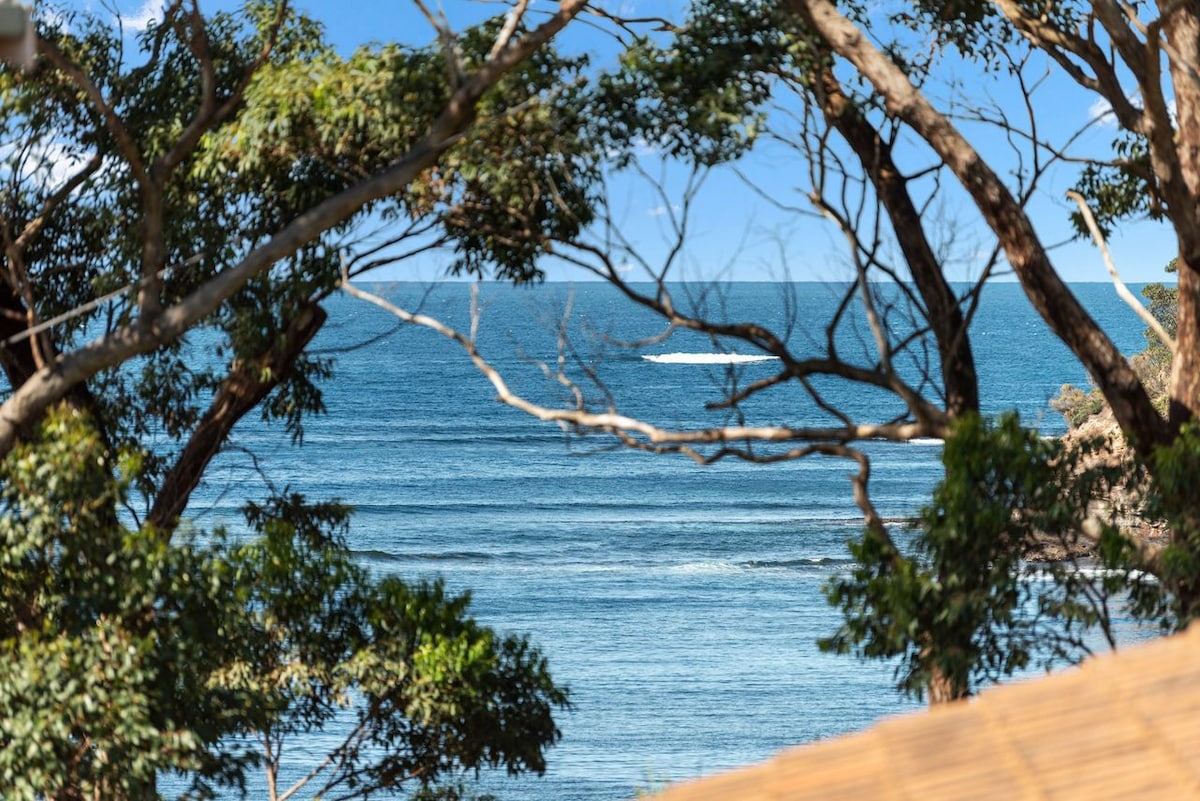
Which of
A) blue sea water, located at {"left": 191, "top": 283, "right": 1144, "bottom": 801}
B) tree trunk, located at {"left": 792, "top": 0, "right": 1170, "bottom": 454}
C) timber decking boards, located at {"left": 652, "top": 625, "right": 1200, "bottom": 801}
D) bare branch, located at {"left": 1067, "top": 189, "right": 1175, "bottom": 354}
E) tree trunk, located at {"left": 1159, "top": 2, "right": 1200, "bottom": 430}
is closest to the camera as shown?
timber decking boards, located at {"left": 652, "top": 625, "right": 1200, "bottom": 801}

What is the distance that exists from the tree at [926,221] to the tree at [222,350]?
85 cm

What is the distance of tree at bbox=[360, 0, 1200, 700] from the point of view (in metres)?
8.08

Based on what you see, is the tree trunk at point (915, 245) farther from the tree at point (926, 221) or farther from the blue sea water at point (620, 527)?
the blue sea water at point (620, 527)

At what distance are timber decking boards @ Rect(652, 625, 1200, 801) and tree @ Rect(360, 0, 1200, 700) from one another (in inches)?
197

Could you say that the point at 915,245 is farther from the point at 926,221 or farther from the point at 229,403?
the point at 229,403

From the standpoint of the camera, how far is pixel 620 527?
155 feet

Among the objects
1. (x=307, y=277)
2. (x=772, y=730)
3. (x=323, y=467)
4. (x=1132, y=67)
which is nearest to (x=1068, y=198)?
(x=1132, y=67)

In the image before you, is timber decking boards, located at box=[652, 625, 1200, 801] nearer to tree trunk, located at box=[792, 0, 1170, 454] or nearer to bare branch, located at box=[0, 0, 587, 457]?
tree trunk, located at box=[792, 0, 1170, 454]

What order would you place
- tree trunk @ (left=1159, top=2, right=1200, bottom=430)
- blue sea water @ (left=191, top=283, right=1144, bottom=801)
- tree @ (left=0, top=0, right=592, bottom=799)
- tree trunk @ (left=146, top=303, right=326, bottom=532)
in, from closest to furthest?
tree @ (left=0, top=0, right=592, bottom=799) < tree trunk @ (left=1159, top=2, right=1200, bottom=430) < tree trunk @ (left=146, top=303, right=326, bottom=532) < blue sea water @ (left=191, top=283, right=1144, bottom=801)

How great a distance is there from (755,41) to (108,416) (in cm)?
580

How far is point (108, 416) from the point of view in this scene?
11609mm

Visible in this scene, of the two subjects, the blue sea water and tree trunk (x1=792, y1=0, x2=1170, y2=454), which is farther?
the blue sea water

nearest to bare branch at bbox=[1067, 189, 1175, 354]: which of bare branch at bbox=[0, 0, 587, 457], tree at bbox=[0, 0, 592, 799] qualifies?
tree at bbox=[0, 0, 592, 799]

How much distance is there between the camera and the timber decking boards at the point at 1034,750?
2.51m
